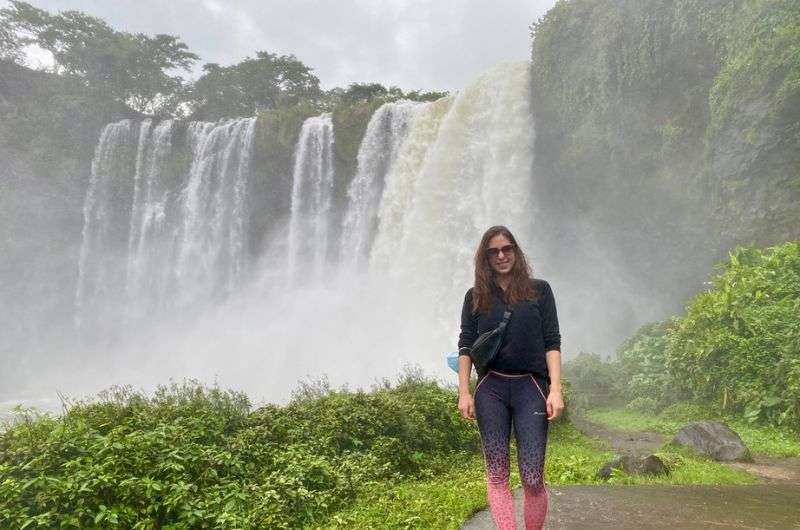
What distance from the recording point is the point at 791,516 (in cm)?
391

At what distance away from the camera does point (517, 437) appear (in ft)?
8.73

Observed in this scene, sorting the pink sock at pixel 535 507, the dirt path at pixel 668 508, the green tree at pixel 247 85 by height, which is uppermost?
the green tree at pixel 247 85

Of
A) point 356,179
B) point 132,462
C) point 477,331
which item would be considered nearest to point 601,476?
point 477,331

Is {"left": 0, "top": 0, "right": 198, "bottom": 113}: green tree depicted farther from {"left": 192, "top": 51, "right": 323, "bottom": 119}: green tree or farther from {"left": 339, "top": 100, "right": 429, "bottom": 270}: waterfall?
{"left": 339, "top": 100, "right": 429, "bottom": 270}: waterfall

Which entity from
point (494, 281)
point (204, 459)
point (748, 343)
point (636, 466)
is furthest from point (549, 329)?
point (748, 343)

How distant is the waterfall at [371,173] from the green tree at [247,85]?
1523 cm

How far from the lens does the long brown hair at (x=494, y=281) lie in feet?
9.08

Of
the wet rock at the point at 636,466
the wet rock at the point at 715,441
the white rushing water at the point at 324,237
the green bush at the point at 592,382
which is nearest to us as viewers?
the wet rock at the point at 636,466

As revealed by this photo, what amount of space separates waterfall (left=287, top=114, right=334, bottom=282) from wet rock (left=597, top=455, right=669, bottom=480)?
19258mm

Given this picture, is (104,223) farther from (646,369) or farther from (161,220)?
(646,369)

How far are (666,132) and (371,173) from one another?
11.7 metres

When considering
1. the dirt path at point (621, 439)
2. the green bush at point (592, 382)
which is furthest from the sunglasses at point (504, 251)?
the green bush at point (592, 382)

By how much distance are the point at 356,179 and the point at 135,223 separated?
1343 centimetres

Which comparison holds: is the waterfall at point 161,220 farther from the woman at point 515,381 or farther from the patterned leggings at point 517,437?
the patterned leggings at point 517,437
